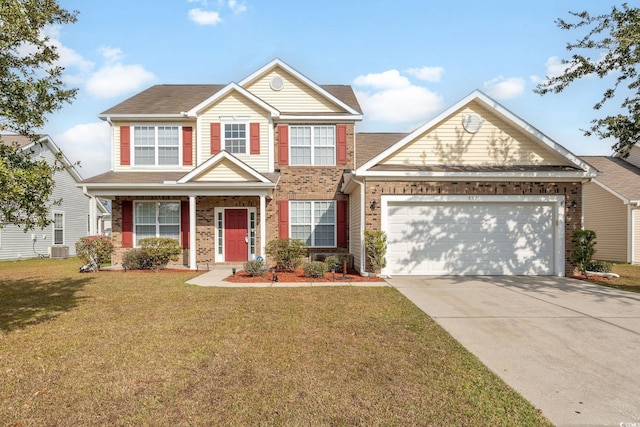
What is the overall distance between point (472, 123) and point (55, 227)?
24.7 m

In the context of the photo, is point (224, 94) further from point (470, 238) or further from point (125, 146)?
point (470, 238)

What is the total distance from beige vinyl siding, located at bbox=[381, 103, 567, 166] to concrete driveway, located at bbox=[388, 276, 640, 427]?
4331 millimetres

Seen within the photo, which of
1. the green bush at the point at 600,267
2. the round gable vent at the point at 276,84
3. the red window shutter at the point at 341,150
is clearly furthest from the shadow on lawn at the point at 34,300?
the green bush at the point at 600,267

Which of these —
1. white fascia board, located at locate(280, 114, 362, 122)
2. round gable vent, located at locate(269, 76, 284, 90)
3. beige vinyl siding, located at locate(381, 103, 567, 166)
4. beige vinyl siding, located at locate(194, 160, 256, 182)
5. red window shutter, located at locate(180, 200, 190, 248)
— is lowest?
red window shutter, located at locate(180, 200, 190, 248)

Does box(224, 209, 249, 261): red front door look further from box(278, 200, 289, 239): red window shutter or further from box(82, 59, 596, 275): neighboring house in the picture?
box(278, 200, 289, 239): red window shutter

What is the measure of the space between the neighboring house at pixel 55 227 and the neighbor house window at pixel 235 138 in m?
9.72

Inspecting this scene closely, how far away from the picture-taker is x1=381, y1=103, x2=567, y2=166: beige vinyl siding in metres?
13.0

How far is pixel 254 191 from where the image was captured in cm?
1442

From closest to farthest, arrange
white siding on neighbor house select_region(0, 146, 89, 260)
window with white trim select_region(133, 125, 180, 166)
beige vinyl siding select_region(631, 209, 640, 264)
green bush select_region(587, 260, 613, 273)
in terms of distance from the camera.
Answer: green bush select_region(587, 260, 613, 273), window with white trim select_region(133, 125, 180, 166), beige vinyl siding select_region(631, 209, 640, 264), white siding on neighbor house select_region(0, 146, 89, 260)

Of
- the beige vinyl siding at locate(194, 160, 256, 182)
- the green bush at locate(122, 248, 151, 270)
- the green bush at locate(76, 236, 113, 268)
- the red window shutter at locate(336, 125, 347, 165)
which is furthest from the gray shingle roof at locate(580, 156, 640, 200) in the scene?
the green bush at locate(76, 236, 113, 268)

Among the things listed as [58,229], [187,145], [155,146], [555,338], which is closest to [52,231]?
[58,229]

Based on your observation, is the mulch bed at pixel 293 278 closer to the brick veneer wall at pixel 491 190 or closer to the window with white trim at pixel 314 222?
the brick veneer wall at pixel 491 190

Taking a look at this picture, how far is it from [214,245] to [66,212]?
15.0 m

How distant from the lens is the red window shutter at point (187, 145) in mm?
16219
